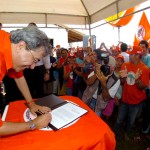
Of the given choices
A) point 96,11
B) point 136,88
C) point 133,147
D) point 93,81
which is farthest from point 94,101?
point 96,11

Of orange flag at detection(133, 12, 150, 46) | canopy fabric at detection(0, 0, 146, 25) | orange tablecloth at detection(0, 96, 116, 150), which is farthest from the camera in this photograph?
orange flag at detection(133, 12, 150, 46)

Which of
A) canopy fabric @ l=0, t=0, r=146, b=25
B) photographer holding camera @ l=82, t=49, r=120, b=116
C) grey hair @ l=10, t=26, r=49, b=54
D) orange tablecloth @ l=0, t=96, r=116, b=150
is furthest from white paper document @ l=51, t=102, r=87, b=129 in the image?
canopy fabric @ l=0, t=0, r=146, b=25

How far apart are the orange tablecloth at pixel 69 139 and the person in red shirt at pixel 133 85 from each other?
151cm

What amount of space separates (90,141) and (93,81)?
1372 mm

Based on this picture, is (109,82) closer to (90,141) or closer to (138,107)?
(138,107)

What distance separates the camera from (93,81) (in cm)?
234

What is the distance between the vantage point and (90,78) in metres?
2.37

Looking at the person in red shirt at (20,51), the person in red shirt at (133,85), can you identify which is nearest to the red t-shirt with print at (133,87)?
the person in red shirt at (133,85)

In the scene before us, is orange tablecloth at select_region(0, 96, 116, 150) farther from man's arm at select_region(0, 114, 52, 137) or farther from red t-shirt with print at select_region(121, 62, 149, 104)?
red t-shirt with print at select_region(121, 62, 149, 104)

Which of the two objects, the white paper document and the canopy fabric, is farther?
the canopy fabric

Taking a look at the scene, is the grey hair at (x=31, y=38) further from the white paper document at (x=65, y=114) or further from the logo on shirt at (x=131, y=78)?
the logo on shirt at (x=131, y=78)

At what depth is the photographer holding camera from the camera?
82.9 inches

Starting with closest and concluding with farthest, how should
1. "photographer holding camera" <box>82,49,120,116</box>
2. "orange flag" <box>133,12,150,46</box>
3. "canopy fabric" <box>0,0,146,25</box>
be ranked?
1. "photographer holding camera" <box>82,49,120,116</box>
2. "canopy fabric" <box>0,0,146,25</box>
3. "orange flag" <box>133,12,150,46</box>

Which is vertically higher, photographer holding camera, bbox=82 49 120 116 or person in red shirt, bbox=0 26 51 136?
person in red shirt, bbox=0 26 51 136
